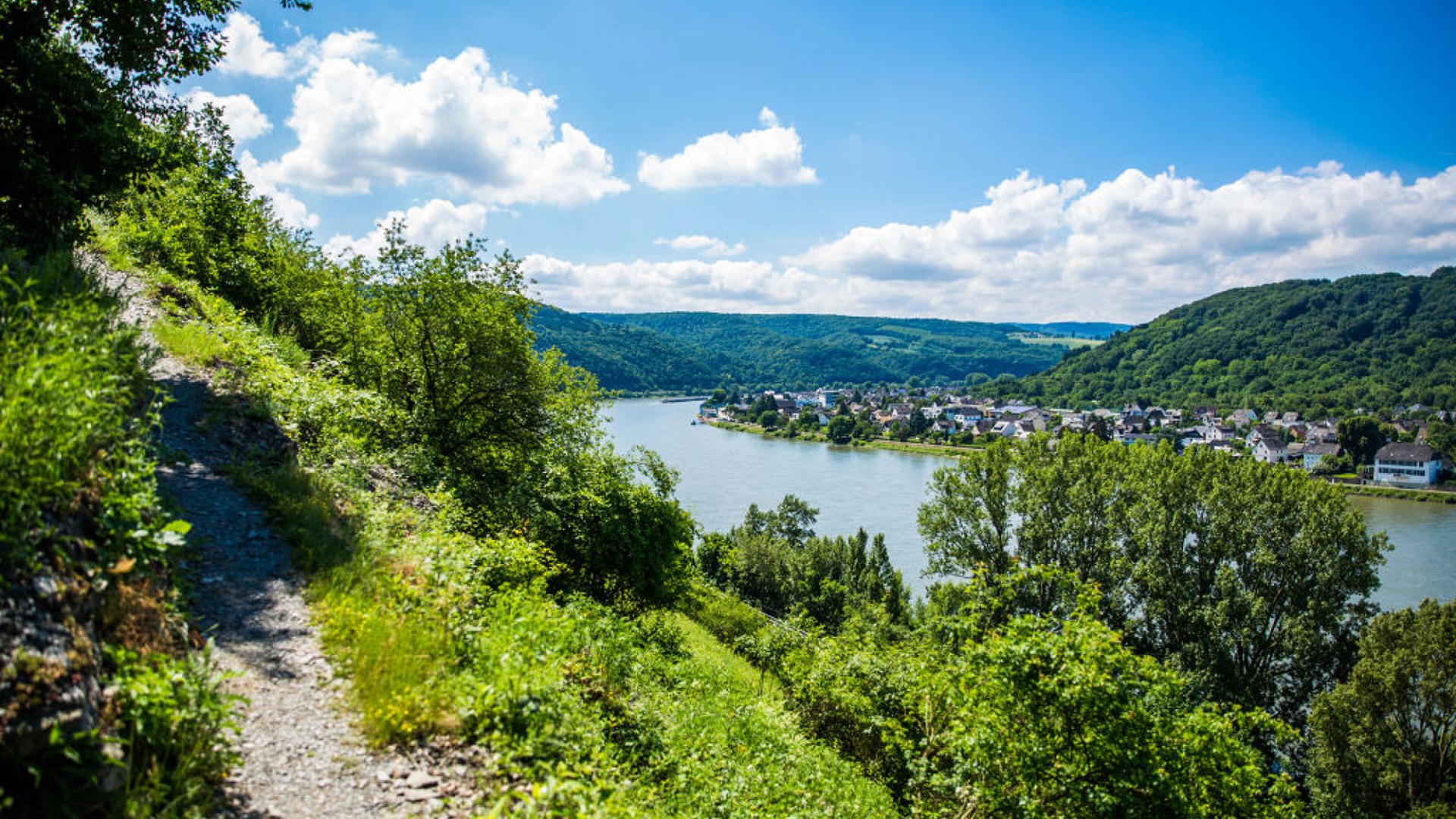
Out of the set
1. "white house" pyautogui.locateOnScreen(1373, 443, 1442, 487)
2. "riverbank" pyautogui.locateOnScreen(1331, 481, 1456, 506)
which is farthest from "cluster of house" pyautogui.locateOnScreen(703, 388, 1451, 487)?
"riverbank" pyautogui.locateOnScreen(1331, 481, 1456, 506)

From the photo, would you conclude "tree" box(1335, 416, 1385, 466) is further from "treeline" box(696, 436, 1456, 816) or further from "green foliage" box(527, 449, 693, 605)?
"green foliage" box(527, 449, 693, 605)

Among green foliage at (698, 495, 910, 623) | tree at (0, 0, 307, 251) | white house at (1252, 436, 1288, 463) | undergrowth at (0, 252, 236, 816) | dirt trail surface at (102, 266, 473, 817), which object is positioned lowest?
green foliage at (698, 495, 910, 623)

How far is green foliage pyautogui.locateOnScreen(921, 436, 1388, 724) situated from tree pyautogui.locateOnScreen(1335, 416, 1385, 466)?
64.2m

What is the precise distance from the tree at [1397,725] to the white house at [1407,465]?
60038 mm

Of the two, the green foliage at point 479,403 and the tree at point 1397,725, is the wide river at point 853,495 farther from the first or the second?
the tree at point 1397,725

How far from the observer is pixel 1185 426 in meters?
100

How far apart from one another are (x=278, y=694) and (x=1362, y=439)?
311ft

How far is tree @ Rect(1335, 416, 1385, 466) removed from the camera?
227ft

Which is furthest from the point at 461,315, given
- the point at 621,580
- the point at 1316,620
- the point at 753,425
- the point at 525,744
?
the point at 753,425

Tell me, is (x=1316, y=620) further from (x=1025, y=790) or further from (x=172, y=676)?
(x=172, y=676)

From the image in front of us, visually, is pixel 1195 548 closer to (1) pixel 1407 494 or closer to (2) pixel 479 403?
(2) pixel 479 403

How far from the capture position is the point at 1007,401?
149625 millimetres

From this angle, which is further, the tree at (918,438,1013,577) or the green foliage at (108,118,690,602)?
the tree at (918,438,1013,577)

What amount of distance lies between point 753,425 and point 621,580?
4032 inches
